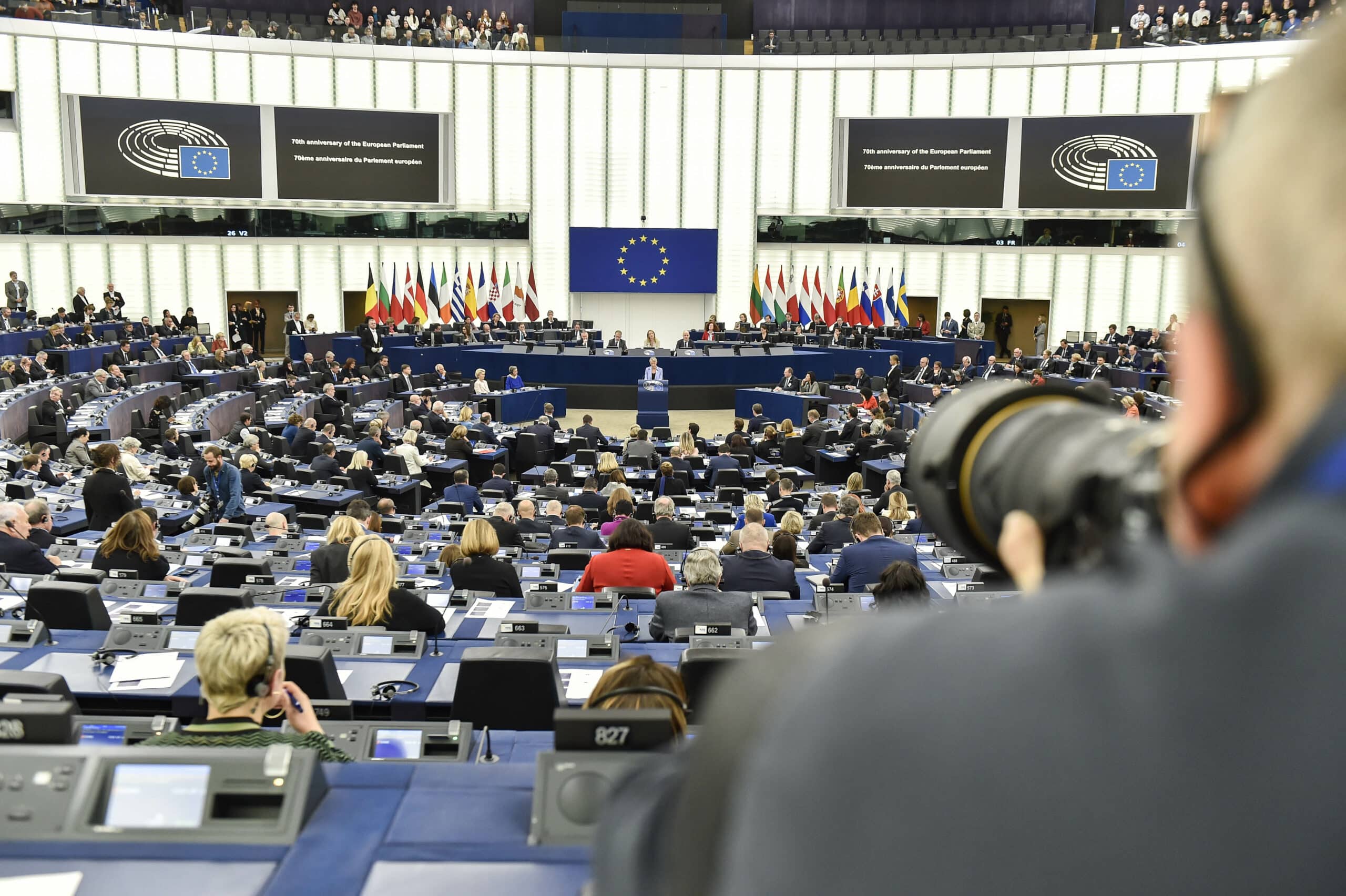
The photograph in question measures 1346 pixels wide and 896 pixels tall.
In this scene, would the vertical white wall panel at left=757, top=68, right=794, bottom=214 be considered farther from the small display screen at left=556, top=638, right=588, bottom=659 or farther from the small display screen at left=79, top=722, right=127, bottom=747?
the small display screen at left=79, top=722, right=127, bottom=747

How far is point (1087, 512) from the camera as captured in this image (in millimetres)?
673

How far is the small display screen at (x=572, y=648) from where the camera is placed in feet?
16.8

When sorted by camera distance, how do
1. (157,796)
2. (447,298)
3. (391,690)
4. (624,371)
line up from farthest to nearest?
1. (447,298)
2. (624,371)
3. (391,690)
4. (157,796)

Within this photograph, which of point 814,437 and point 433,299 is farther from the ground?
point 433,299

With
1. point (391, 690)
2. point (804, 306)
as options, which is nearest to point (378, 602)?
point (391, 690)

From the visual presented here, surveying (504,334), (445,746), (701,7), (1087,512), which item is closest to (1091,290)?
(701,7)

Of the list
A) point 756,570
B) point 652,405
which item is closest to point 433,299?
point 652,405

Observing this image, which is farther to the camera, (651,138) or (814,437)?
(651,138)

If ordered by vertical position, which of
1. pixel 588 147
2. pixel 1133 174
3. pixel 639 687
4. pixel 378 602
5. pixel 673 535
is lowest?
pixel 673 535

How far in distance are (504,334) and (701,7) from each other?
11.5 m

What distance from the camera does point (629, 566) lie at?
→ 703 centimetres

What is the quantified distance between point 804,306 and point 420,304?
10.1m

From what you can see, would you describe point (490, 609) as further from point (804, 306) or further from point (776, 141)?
point (776, 141)

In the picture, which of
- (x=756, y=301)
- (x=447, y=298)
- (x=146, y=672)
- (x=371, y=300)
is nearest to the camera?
(x=146, y=672)
